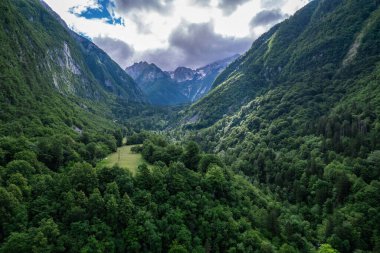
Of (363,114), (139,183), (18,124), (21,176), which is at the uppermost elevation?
(18,124)

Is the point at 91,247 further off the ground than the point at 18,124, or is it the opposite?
the point at 18,124

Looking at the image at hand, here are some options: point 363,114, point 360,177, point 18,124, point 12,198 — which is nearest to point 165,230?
point 12,198

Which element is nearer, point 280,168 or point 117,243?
point 117,243

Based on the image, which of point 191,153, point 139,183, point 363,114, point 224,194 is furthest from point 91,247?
point 363,114

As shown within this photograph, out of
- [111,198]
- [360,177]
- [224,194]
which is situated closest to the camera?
[111,198]

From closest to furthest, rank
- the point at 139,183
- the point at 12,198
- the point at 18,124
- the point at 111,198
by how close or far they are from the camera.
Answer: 1. the point at 12,198
2. the point at 111,198
3. the point at 139,183
4. the point at 18,124

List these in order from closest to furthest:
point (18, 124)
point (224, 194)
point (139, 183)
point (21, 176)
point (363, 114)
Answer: point (21, 176) < point (139, 183) < point (224, 194) < point (18, 124) < point (363, 114)

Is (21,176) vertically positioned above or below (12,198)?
above

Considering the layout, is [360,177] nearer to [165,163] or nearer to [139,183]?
[165,163]

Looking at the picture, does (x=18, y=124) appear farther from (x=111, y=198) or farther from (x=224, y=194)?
(x=224, y=194)
